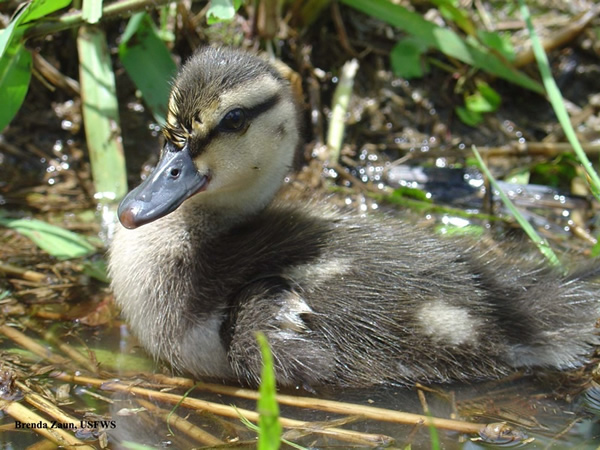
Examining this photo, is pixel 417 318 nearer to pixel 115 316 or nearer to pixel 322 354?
pixel 322 354

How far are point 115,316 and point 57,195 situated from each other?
0.89 meters

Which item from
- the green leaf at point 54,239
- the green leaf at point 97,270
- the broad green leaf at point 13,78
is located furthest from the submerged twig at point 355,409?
the broad green leaf at point 13,78

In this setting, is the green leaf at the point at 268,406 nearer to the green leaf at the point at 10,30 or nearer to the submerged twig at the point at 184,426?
the submerged twig at the point at 184,426

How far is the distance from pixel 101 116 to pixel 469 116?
1686mm

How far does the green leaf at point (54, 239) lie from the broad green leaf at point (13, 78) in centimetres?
34

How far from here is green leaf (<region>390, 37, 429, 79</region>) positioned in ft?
12.2

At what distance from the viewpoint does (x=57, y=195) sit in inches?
127

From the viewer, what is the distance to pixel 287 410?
82.0 inches

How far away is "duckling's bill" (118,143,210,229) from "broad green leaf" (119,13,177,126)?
3.14ft

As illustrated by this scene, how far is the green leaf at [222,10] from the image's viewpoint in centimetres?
227

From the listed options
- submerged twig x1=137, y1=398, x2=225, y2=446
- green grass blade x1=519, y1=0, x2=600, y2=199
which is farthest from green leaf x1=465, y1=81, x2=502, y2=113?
submerged twig x1=137, y1=398, x2=225, y2=446

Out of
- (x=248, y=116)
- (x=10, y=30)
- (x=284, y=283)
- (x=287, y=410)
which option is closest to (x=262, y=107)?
(x=248, y=116)

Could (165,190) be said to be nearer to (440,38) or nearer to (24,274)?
(24,274)

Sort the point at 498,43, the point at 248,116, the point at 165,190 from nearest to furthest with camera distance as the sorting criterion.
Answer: the point at 165,190 → the point at 248,116 → the point at 498,43
